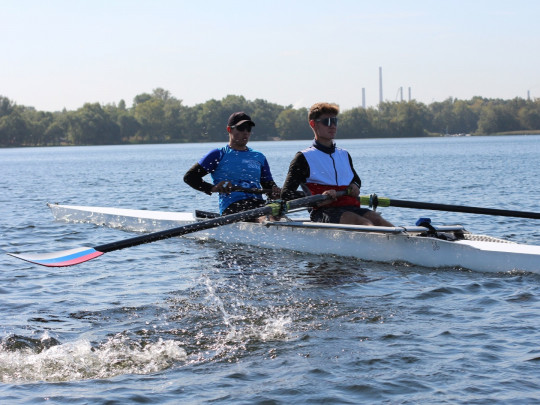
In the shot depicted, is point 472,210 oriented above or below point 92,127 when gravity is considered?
below

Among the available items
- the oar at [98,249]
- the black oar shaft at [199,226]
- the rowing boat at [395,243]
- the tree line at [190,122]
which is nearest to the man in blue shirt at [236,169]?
the rowing boat at [395,243]

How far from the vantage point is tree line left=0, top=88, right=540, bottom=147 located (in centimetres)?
14225

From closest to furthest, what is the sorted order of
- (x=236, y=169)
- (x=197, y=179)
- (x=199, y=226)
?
(x=199, y=226), (x=197, y=179), (x=236, y=169)

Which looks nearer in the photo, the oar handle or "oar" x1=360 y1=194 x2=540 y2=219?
"oar" x1=360 y1=194 x2=540 y2=219

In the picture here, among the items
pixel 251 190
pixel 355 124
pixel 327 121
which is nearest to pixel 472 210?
pixel 327 121

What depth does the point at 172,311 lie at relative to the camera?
7965 millimetres

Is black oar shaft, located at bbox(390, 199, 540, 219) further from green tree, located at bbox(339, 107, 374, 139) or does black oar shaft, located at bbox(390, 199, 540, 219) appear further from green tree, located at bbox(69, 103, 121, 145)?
green tree, located at bbox(69, 103, 121, 145)

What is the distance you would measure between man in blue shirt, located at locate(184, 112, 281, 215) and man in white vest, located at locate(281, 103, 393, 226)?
3.86 ft

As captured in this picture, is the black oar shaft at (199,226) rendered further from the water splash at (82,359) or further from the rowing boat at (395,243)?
the water splash at (82,359)

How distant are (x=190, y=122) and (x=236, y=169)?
133 m

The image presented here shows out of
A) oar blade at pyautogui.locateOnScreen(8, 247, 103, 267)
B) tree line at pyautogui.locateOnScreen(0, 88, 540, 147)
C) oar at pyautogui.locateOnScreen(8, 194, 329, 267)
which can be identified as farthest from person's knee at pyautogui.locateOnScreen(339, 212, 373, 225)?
tree line at pyautogui.locateOnScreen(0, 88, 540, 147)

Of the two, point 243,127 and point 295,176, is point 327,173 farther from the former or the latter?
point 243,127

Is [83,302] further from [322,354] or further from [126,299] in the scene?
[322,354]

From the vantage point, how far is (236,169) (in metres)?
11.5
